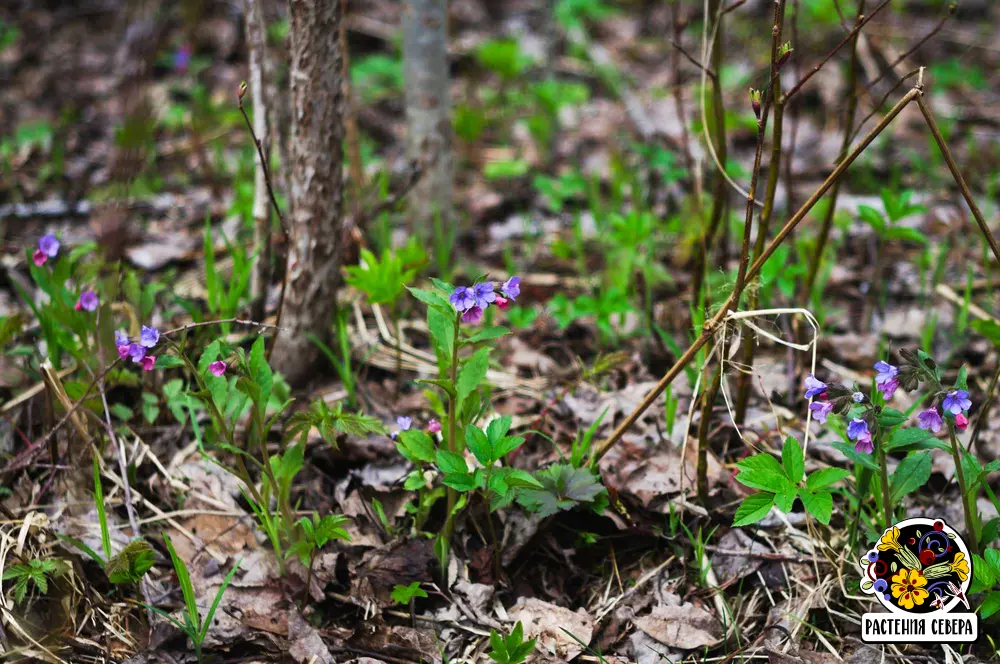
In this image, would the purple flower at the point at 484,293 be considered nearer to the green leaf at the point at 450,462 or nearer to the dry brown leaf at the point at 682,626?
the green leaf at the point at 450,462

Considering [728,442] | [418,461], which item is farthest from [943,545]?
[418,461]

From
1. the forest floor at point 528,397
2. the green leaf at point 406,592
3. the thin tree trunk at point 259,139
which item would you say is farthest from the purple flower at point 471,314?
the thin tree trunk at point 259,139

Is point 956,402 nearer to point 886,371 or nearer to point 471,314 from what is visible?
point 886,371

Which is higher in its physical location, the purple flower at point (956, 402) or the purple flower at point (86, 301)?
the purple flower at point (86, 301)

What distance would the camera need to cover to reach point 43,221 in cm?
367

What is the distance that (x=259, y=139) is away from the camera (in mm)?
2615

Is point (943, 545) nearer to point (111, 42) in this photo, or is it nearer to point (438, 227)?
point (438, 227)

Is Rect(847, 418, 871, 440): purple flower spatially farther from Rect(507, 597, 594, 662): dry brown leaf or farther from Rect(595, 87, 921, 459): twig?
Rect(507, 597, 594, 662): dry brown leaf

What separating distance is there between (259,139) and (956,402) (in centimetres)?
224

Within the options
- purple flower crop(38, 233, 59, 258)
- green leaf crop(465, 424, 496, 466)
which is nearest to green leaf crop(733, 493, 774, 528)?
green leaf crop(465, 424, 496, 466)

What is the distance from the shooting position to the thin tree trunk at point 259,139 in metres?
2.41

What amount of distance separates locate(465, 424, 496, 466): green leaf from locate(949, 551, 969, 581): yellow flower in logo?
1066mm

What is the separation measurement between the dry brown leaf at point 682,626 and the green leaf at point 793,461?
0.44 metres

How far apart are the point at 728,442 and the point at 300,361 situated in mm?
1419
